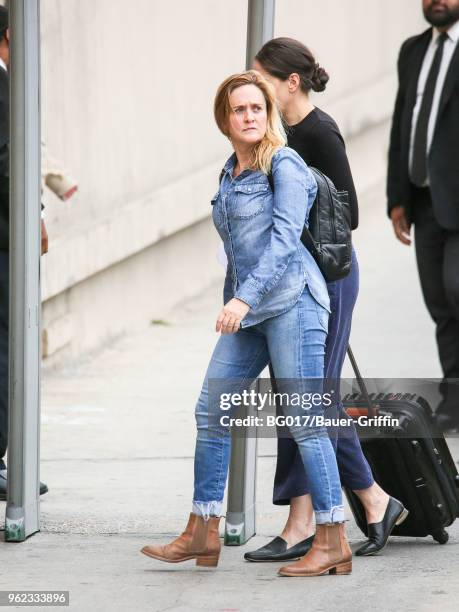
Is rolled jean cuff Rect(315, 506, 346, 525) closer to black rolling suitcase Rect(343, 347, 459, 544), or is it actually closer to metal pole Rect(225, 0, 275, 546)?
black rolling suitcase Rect(343, 347, 459, 544)

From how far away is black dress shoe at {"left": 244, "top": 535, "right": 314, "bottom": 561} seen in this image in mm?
5277

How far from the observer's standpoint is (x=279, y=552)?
530 cm

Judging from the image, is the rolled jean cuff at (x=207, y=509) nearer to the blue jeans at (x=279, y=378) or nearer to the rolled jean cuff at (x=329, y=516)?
the blue jeans at (x=279, y=378)

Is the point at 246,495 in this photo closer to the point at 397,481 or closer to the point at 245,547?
the point at 245,547

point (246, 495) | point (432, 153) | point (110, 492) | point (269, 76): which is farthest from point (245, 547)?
point (432, 153)

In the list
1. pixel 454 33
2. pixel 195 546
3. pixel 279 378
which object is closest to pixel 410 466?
pixel 279 378

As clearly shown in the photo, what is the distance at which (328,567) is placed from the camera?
502cm

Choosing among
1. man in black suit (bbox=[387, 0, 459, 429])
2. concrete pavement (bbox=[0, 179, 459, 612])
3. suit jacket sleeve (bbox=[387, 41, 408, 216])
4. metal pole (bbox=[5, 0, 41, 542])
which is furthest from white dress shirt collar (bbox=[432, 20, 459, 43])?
metal pole (bbox=[5, 0, 41, 542])

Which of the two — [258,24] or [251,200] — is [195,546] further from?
[258,24]

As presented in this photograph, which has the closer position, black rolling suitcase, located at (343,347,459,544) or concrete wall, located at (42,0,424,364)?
black rolling suitcase, located at (343,347,459,544)

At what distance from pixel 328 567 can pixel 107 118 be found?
485 centimetres

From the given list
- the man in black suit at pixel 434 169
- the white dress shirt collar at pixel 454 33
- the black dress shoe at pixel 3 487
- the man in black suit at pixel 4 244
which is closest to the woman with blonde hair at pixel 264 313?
the black dress shoe at pixel 3 487

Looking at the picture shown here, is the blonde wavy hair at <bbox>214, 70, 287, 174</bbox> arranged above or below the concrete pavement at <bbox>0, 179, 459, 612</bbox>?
above

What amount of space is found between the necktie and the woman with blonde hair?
2.49 meters
